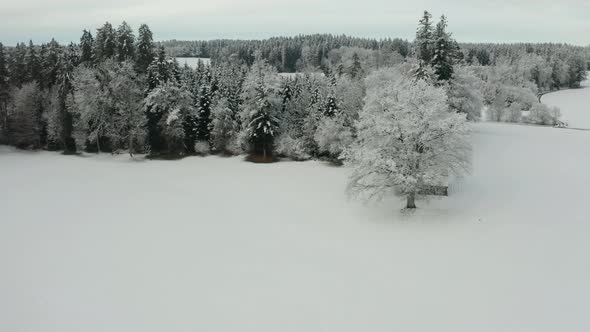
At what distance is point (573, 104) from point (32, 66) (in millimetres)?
115733

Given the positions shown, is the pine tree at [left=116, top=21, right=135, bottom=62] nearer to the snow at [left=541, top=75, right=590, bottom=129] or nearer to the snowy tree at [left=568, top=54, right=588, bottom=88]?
the snow at [left=541, top=75, right=590, bottom=129]

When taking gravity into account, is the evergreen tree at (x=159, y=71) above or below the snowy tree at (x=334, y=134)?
above

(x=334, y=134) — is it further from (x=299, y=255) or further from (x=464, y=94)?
(x=299, y=255)

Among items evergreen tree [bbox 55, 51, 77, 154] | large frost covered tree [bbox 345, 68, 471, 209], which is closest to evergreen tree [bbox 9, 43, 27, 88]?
evergreen tree [bbox 55, 51, 77, 154]

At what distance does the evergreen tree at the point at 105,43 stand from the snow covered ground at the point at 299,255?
29838 mm

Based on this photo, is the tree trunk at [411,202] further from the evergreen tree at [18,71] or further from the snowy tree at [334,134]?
the evergreen tree at [18,71]

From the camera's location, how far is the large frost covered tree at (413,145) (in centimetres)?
2881

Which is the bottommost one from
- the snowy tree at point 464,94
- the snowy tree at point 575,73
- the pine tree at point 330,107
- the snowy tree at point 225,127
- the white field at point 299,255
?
the white field at point 299,255

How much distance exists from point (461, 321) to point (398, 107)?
17018mm

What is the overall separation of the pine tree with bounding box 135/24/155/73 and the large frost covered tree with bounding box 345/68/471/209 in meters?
44.1

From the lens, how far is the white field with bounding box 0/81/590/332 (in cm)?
1828

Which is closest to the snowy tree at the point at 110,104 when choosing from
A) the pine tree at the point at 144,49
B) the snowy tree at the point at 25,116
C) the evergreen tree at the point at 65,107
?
the evergreen tree at the point at 65,107

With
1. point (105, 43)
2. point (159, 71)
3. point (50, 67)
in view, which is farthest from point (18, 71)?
point (159, 71)

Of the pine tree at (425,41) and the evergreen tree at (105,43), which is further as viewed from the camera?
the evergreen tree at (105,43)
